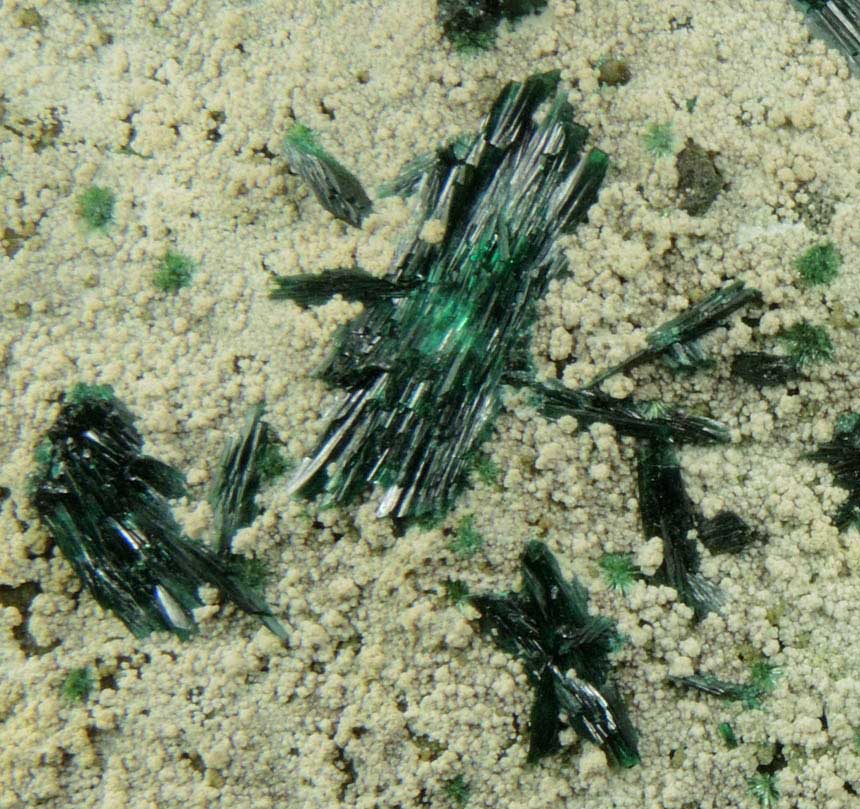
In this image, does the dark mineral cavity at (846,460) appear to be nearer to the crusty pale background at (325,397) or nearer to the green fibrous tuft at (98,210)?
the crusty pale background at (325,397)

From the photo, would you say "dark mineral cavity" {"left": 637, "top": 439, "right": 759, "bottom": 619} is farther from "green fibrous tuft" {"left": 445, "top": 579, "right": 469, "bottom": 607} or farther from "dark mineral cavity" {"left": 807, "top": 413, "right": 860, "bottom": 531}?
"green fibrous tuft" {"left": 445, "top": 579, "right": 469, "bottom": 607}

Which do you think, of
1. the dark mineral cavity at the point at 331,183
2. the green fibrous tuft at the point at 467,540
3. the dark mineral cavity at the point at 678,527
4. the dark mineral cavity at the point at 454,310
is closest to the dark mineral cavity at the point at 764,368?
the dark mineral cavity at the point at 678,527

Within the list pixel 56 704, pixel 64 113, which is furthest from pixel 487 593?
pixel 64 113

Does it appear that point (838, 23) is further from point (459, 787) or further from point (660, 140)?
point (459, 787)

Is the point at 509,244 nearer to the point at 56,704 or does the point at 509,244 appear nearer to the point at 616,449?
the point at 616,449

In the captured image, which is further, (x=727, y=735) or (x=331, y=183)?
(x=331, y=183)

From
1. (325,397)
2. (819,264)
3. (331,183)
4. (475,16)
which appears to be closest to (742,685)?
(819,264)

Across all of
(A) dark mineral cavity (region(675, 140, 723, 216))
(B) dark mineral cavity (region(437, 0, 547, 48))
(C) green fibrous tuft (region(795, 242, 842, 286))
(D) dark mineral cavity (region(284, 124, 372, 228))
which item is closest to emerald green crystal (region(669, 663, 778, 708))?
(C) green fibrous tuft (region(795, 242, 842, 286))
